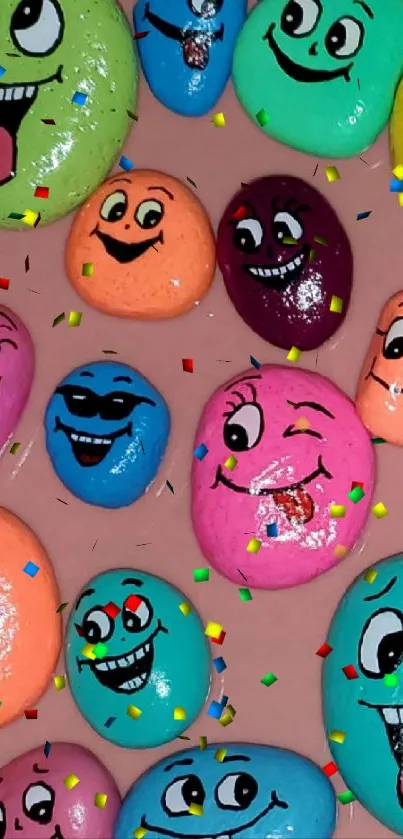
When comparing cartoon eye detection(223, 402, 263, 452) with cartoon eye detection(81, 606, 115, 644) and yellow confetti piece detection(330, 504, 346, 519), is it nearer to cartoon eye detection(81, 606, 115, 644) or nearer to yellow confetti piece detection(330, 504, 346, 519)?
yellow confetti piece detection(330, 504, 346, 519)

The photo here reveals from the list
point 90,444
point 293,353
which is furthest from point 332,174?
point 90,444

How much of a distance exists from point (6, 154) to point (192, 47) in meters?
0.26

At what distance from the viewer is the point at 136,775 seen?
3.61 ft

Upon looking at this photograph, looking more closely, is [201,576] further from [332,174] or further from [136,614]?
[332,174]

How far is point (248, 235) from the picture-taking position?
1091 millimetres

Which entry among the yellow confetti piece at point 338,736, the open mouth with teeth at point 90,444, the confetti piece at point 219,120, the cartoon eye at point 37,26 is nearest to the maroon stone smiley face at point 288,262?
the confetti piece at point 219,120

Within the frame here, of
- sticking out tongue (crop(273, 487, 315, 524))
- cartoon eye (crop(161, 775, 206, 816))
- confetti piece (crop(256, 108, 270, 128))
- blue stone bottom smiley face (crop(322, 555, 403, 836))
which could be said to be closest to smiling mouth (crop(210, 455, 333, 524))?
sticking out tongue (crop(273, 487, 315, 524))

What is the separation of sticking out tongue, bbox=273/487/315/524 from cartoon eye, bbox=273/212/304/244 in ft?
0.96

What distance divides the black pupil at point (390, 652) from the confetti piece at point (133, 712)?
0.28 metres

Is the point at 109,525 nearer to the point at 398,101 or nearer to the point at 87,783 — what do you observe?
the point at 87,783

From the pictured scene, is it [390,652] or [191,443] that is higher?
[191,443]

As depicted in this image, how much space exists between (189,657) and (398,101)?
695mm

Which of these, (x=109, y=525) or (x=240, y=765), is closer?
(x=240, y=765)

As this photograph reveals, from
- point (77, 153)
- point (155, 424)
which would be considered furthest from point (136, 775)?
point (77, 153)
